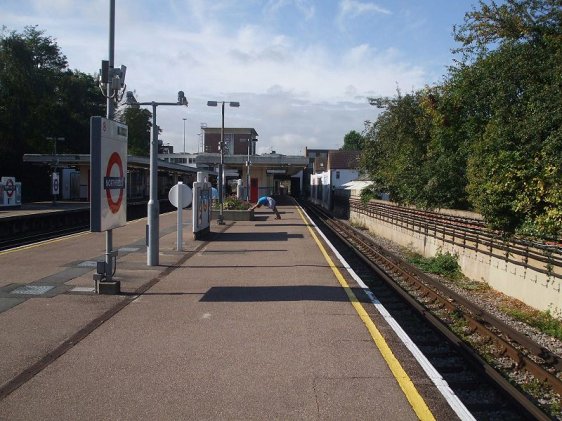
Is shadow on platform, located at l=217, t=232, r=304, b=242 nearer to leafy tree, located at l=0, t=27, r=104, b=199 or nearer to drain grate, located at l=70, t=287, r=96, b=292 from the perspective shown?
drain grate, located at l=70, t=287, r=96, b=292

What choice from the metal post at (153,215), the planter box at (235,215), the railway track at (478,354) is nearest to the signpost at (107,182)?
the metal post at (153,215)

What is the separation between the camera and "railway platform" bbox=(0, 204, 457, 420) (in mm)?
4883

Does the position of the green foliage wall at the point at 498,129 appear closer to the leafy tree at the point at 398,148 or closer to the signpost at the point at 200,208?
the leafy tree at the point at 398,148

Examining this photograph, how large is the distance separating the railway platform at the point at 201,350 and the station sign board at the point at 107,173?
125 centimetres

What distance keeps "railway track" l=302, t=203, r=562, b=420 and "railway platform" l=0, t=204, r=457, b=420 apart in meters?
0.75

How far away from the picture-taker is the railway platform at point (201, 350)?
16.0 feet

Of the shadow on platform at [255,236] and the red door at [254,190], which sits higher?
the red door at [254,190]

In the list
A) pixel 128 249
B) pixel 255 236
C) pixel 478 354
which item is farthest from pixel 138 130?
pixel 478 354

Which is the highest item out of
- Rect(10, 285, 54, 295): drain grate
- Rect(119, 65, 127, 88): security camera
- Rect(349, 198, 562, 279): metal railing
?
Rect(119, 65, 127, 88): security camera

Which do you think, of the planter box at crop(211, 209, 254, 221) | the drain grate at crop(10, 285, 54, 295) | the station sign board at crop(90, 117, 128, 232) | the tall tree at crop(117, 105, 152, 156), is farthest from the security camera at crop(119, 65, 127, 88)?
the tall tree at crop(117, 105, 152, 156)

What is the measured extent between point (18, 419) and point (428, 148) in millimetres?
24287

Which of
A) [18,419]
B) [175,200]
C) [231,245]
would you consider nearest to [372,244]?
[231,245]

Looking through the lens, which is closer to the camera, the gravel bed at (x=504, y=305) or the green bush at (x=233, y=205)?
the gravel bed at (x=504, y=305)

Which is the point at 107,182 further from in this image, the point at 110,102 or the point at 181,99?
the point at 181,99
